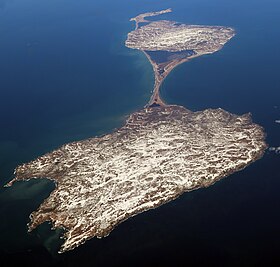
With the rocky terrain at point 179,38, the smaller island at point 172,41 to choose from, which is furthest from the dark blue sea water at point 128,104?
the rocky terrain at point 179,38

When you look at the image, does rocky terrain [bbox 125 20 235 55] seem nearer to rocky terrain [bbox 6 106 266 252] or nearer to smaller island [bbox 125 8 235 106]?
smaller island [bbox 125 8 235 106]

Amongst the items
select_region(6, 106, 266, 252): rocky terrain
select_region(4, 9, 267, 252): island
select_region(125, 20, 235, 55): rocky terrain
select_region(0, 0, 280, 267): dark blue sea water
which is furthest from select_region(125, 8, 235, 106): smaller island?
select_region(6, 106, 266, 252): rocky terrain

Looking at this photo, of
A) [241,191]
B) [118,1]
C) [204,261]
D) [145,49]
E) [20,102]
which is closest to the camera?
[204,261]

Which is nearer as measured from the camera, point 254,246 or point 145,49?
point 254,246

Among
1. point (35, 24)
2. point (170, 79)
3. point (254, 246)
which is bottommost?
point (254, 246)

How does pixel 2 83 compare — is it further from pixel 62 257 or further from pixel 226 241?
pixel 226 241

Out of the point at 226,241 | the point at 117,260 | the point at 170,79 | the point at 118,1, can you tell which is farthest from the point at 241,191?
the point at 118,1
